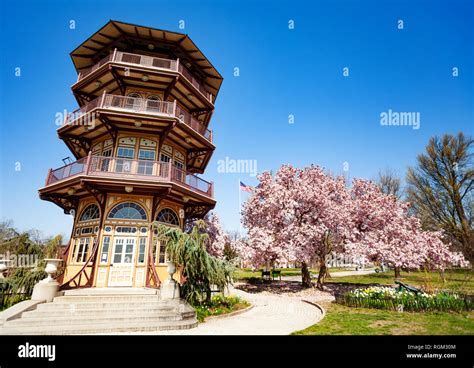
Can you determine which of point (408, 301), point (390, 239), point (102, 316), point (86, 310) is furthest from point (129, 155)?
point (390, 239)

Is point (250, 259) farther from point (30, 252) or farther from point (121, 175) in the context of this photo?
point (30, 252)

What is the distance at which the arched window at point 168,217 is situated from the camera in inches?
587

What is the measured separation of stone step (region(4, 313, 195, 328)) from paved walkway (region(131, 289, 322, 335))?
0.82 metres

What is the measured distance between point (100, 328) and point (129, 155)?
9.92 meters

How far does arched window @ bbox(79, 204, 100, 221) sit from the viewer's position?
47.6ft

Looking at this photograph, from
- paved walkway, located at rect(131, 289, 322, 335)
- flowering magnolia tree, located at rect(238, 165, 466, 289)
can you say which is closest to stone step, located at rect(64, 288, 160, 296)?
paved walkway, located at rect(131, 289, 322, 335)

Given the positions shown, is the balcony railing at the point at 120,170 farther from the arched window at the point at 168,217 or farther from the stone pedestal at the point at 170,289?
the stone pedestal at the point at 170,289

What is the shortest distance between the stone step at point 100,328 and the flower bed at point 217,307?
161 cm

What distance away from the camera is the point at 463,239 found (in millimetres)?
25172

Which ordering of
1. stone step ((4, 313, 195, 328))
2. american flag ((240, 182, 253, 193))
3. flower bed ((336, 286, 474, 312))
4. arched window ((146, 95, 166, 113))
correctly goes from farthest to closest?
american flag ((240, 182, 253, 193)) < arched window ((146, 95, 166, 113)) < flower bed ((336, 286, 474, 312)) < stone step ((4, 313, 195, 328))

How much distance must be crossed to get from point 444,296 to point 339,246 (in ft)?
28.5

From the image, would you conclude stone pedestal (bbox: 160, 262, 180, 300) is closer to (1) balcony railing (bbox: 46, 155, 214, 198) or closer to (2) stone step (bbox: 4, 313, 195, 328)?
(2) stone step (bbox: 4, 313, 195, 328)

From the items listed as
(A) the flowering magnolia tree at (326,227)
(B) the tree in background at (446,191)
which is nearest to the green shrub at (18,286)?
(A) the flowering magnolia tree at (326,227)
